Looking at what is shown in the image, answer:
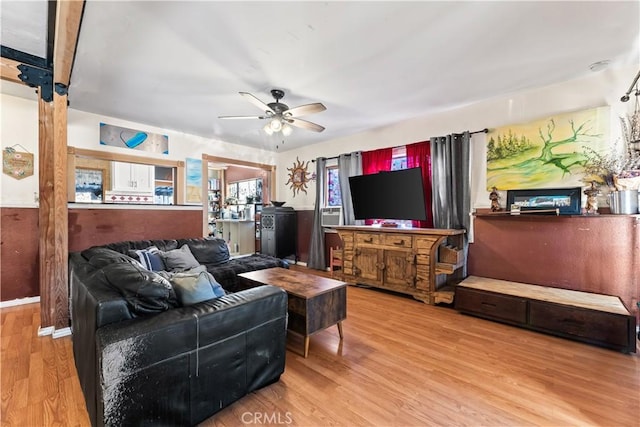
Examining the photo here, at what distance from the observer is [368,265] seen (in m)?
4.09

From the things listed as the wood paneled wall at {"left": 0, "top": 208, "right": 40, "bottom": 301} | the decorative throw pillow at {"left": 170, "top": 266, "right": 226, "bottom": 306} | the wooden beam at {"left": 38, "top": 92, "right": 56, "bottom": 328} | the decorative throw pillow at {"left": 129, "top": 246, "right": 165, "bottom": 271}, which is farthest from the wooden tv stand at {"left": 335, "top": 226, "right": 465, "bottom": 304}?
the wood paneled wall at {"left": 0, "top": 208, "right": 40, "bottom": 301}

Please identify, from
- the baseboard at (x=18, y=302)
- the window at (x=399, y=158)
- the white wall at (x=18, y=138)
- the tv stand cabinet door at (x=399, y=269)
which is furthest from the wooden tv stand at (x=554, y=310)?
the white wall at (x=18, y=138)

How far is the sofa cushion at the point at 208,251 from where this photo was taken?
151 inches

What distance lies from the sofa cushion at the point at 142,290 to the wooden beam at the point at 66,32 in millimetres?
1506

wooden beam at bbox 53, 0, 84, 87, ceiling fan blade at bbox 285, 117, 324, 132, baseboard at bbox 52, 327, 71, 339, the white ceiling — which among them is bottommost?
baseboard at bbox 52, 327, 71, 339

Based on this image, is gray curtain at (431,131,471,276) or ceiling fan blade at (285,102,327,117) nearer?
ceiling fan blade at (285,102,327,117)

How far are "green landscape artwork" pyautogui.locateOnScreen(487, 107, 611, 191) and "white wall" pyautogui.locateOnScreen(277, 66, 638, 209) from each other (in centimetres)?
9

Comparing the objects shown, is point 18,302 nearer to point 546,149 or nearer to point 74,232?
point 74,232

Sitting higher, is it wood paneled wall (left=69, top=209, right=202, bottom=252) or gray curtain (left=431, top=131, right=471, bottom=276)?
gray curtain (left=431, top=131, right=471, bottom=276)

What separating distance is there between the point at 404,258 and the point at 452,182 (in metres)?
1.21

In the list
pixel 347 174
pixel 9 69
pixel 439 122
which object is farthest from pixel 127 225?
pixel 439 122

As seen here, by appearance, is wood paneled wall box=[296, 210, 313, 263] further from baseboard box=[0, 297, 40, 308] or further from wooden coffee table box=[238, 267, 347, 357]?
baseboard box=[0, 297, 40, 308]

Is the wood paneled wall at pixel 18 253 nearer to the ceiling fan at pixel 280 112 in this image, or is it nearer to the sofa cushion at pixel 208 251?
the sofa cushion at pixel 208 251

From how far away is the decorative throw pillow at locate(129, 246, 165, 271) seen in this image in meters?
3.16
